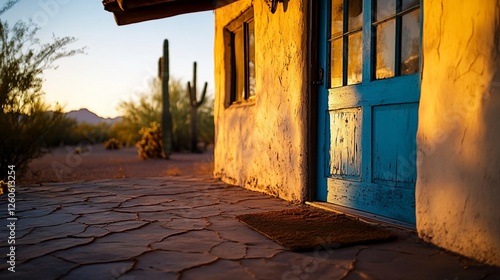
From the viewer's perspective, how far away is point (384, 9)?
2.88 meters

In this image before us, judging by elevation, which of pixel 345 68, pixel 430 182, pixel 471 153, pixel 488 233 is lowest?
pixel 488 233

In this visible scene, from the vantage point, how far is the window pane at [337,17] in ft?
10.9

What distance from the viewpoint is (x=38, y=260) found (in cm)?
201

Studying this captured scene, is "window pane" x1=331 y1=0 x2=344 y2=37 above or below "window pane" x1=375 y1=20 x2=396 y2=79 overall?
above

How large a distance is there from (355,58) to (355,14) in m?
0.38

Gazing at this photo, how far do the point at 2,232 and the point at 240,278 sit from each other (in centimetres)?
190

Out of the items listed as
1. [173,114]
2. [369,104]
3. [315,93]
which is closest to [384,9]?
[369,104]

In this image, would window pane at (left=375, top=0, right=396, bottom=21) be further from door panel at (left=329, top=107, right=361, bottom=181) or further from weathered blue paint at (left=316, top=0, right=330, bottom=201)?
door panel at (left=329, top=107, right=361, bottom=181)

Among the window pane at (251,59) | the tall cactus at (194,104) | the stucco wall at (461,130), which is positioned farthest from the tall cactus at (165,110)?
the stucco wall at (461,130)

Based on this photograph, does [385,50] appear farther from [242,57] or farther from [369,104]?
[242,57]

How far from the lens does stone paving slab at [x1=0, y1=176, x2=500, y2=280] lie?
1.84 metres

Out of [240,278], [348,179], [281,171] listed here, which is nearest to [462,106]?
[348,179]

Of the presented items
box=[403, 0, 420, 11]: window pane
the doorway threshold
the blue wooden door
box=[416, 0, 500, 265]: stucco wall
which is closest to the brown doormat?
the doorway threshold

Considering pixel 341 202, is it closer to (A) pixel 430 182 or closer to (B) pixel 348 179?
(B) pixel 348 179
